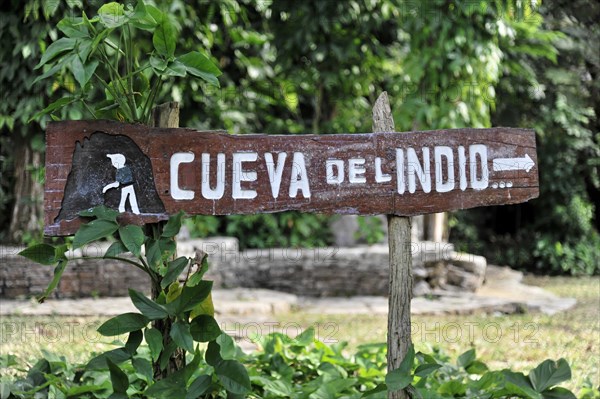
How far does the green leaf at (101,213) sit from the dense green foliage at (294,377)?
418mm

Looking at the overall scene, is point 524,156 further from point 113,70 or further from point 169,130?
point 113,70

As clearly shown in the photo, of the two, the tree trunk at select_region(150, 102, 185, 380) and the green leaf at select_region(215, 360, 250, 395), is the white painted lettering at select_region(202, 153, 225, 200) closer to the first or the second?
the tree trunk at select_region(150, 102, 185, 380)

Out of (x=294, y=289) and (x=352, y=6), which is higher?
(x=352, y=6)

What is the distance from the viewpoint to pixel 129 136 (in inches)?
101

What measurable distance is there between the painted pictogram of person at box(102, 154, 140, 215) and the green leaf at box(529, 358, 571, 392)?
167 centimetres

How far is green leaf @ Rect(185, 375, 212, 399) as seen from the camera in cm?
253

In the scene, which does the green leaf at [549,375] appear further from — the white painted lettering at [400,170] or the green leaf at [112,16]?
the green leaf at [112,16]

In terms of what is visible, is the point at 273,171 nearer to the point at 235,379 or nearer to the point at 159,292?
the point at 159,292

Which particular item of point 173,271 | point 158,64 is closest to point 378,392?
point 173,271

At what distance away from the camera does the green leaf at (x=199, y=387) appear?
2531mm

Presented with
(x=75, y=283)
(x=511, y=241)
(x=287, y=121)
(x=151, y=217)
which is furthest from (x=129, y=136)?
(x=511, y=241)

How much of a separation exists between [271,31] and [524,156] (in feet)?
20.2

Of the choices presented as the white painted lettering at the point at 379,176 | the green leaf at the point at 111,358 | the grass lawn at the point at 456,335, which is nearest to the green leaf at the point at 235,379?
the green leaf at the point at 111,358

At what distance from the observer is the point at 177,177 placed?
8.46 ft
